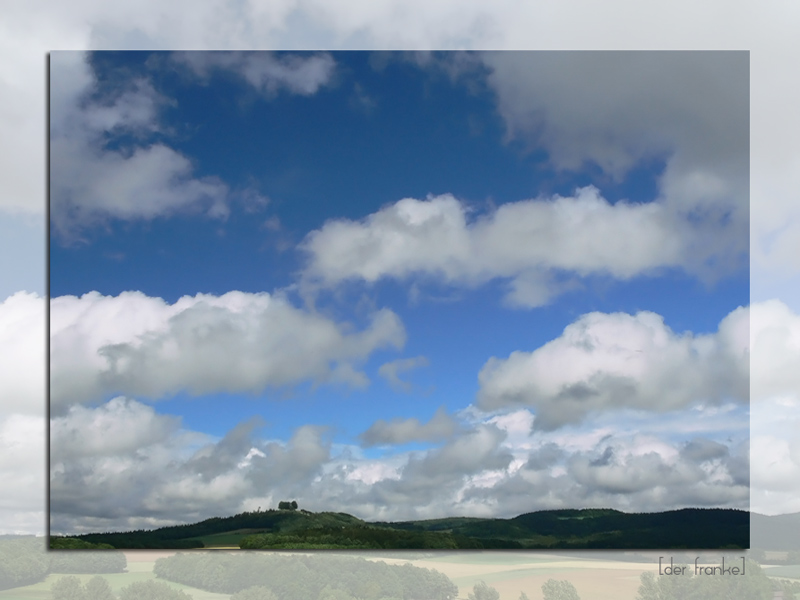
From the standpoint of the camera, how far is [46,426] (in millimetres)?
22156

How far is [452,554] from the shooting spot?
2216 cm

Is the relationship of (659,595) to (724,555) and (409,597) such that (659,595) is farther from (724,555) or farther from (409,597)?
(409,597)

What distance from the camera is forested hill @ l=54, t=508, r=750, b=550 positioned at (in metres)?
22.1

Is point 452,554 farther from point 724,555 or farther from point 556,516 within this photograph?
point 724,555

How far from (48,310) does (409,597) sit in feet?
47.7

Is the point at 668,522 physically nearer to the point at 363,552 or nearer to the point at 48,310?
the point at 363,552

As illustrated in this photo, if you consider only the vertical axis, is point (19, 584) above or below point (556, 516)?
below

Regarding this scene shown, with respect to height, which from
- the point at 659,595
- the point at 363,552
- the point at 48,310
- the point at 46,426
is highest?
the point at 48,310

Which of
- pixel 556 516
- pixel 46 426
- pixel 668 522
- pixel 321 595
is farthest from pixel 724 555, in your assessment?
pixel 46 426

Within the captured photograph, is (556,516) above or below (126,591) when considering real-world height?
above

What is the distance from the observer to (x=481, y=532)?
73.8 ft

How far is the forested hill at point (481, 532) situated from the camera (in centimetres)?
2209

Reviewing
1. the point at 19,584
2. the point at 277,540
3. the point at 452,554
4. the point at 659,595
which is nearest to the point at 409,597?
the point at 452,554

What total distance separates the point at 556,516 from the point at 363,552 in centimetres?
624
